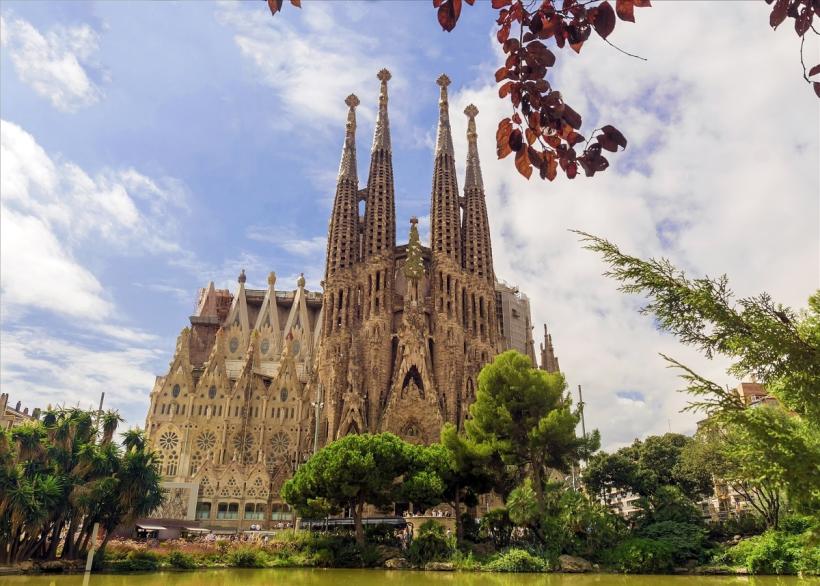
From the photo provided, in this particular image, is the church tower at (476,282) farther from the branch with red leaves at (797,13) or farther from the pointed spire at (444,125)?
the branch with red leaves at (797,13)

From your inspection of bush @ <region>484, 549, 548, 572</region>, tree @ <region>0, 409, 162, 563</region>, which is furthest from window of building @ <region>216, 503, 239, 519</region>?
bush @ <region>484, 549, 548, 572</region>

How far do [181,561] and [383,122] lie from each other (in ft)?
128

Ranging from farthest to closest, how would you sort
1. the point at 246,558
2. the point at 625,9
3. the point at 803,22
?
1. the point at 246,558
2. the point at 803,22
3. the point at 625,9

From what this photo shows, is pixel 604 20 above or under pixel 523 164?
above

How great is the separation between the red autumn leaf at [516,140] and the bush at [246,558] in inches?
813

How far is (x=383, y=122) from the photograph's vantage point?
5006 centimetres

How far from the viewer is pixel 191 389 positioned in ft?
144

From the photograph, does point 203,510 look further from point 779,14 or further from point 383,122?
point 779,14

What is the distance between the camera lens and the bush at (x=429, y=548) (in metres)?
20.8

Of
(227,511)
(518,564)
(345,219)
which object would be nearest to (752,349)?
(518,564)

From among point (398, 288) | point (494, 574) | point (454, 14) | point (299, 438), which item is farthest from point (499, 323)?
point (454, 14)

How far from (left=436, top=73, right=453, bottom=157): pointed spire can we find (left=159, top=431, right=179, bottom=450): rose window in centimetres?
2985

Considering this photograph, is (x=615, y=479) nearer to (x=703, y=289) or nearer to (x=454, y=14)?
(x=703, y=289)

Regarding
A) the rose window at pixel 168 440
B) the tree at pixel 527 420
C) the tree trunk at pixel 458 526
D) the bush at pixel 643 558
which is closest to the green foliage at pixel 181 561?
the tree trunk at pixel 458 526
